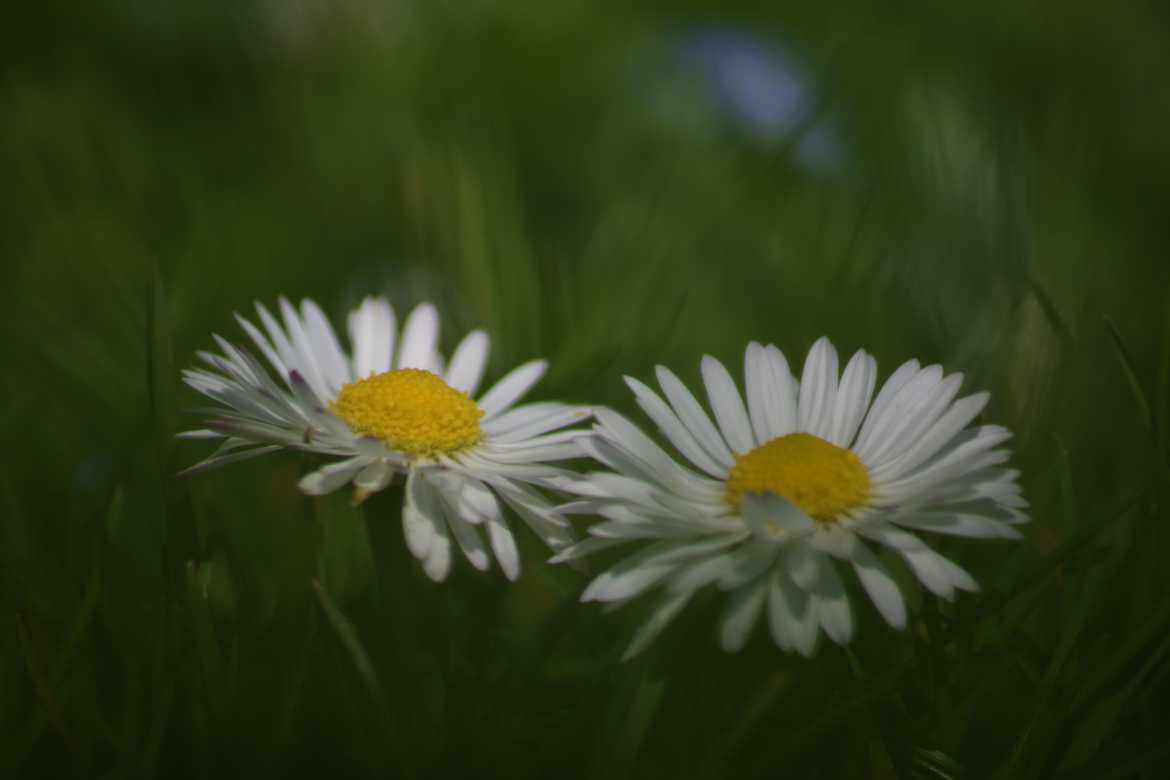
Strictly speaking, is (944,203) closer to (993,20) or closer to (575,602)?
(993,20)

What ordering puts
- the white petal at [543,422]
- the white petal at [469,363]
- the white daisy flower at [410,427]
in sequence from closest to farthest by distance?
the white daisy flower at [410,427], the white petal at [543,422], the white petal at [469,363]

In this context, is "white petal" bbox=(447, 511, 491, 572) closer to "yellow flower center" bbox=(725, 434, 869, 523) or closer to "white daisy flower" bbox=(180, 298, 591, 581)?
"white daisy flower" bbox=(180, 298, 591, 581)

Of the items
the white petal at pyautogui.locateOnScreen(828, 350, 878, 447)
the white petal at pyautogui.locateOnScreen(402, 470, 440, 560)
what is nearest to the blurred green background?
the white petal at pyautogui.locateOnScreen(402, 470, 440, 560)

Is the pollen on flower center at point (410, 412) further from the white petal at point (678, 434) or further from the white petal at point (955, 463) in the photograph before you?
the white petal at point (955, 463)

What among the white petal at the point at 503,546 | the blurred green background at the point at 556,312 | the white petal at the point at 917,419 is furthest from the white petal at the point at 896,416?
the white petal at the point at 503,546

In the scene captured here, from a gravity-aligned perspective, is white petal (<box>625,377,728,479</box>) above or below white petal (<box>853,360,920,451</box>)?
below

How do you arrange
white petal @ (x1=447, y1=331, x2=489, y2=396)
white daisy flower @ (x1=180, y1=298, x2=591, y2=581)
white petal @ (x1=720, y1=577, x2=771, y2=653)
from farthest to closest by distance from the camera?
white petal @ (x1=447, y1=331, x2=489, y2=396)
white daisy flower @ (x1=180, y1=298, x2=591, y2=581)
white petal @ (x1=720, y1=577, x2=771, y2=653)

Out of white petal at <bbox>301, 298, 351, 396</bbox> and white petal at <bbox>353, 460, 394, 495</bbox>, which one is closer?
white petal at <bbox>353, 460, 394, 495</bbox>
